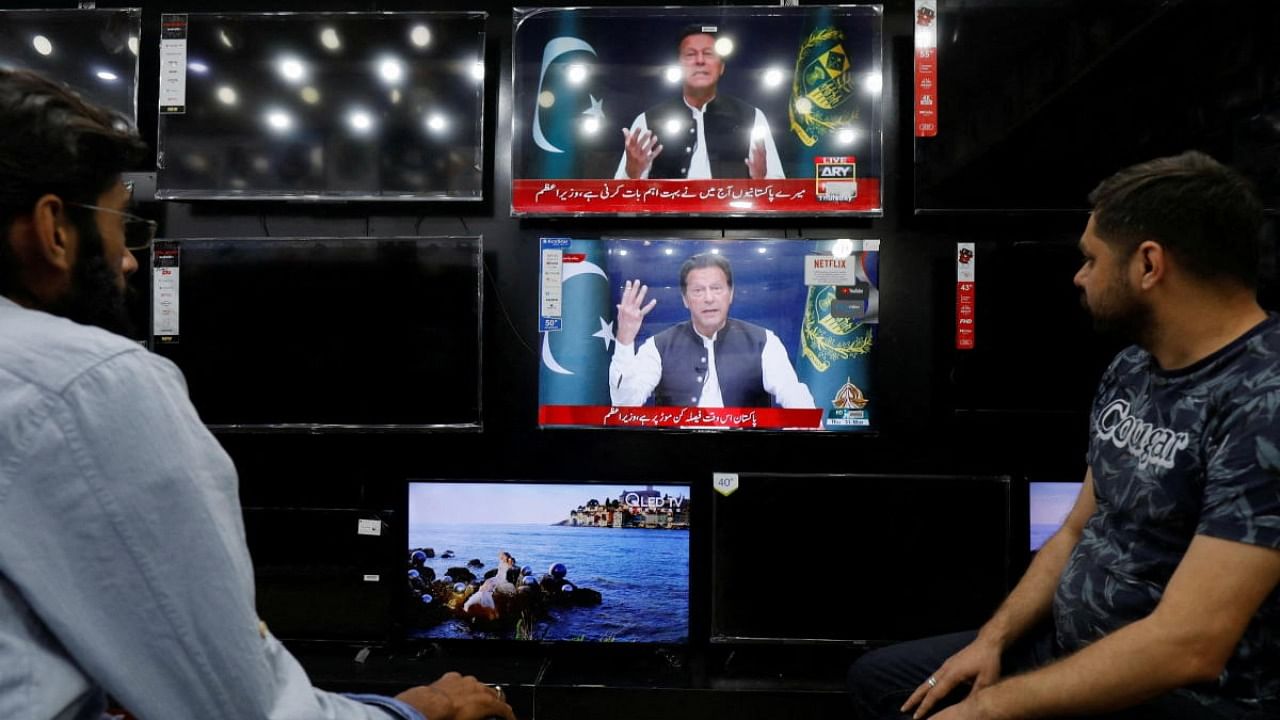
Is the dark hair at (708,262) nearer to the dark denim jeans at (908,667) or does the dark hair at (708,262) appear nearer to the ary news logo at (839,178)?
the ary news logo at (839,178)

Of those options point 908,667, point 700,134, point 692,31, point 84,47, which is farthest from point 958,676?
point 84,47

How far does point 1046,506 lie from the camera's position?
2180mm

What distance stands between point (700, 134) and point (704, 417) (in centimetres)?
90

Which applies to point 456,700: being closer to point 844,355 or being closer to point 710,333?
point 710,333

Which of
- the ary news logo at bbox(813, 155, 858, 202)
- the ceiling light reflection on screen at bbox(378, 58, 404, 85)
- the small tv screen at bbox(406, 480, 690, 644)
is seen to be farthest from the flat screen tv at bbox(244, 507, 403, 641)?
the ary news logo at bbox(813, 155, 858, 202)

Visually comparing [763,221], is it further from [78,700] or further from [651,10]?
[78,700]

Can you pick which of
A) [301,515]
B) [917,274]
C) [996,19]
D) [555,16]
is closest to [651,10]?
[555,16]

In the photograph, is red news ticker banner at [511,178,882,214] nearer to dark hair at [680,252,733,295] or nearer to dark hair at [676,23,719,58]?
dark hair at [680,252,733,295]

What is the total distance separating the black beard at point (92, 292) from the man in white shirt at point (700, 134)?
5.17ft

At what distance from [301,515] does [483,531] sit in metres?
0.59

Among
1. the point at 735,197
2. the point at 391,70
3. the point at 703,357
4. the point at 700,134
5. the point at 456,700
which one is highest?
the point at 391,70

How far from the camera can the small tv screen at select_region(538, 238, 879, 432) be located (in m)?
2.23

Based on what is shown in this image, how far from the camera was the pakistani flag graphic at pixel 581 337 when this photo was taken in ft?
7.48

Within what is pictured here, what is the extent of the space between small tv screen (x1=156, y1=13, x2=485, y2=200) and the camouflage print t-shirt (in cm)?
185
